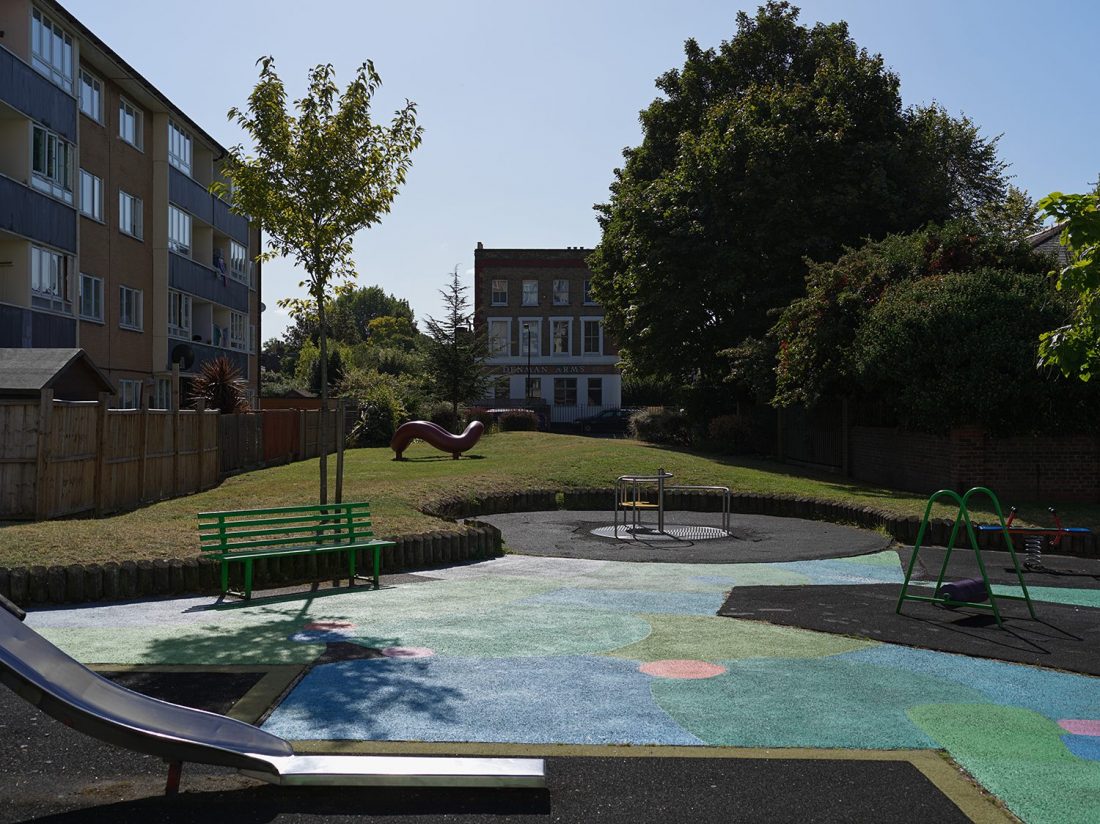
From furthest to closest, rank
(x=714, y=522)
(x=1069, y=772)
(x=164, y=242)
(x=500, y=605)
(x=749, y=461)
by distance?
(x=164, y=242)
(x=749, y=461)
(x=714, y=522)
(x=500, y=605)
(x=1069, y=772)

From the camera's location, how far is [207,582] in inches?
441

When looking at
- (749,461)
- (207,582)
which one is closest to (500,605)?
(207,582)

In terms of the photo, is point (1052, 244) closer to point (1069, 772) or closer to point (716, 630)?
point (716, 630)

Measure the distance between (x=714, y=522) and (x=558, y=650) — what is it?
36.6 ft

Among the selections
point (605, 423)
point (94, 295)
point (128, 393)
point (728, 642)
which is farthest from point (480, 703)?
point (605, 423)

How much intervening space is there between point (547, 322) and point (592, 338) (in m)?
3.42

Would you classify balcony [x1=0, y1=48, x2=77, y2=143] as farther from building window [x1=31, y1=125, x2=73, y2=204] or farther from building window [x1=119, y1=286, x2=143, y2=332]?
building window [x1=119, y1=286, x2=143, y2=332]

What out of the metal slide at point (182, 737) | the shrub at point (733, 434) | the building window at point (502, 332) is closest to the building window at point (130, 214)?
the shrub at point (733, 434)

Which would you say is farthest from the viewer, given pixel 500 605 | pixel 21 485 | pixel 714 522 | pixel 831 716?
pixel 714 522

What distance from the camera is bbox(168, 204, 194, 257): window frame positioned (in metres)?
36.3

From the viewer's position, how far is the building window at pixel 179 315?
120ft

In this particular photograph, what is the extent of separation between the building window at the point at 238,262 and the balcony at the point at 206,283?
354 mm

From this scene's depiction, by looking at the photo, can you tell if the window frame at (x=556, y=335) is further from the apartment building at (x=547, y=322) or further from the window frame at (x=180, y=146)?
the window frame at (x=180, y=146)

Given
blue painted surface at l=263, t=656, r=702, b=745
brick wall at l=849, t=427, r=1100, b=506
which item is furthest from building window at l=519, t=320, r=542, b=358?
blue painted surface at l=263, t=656, r=702, b=745
